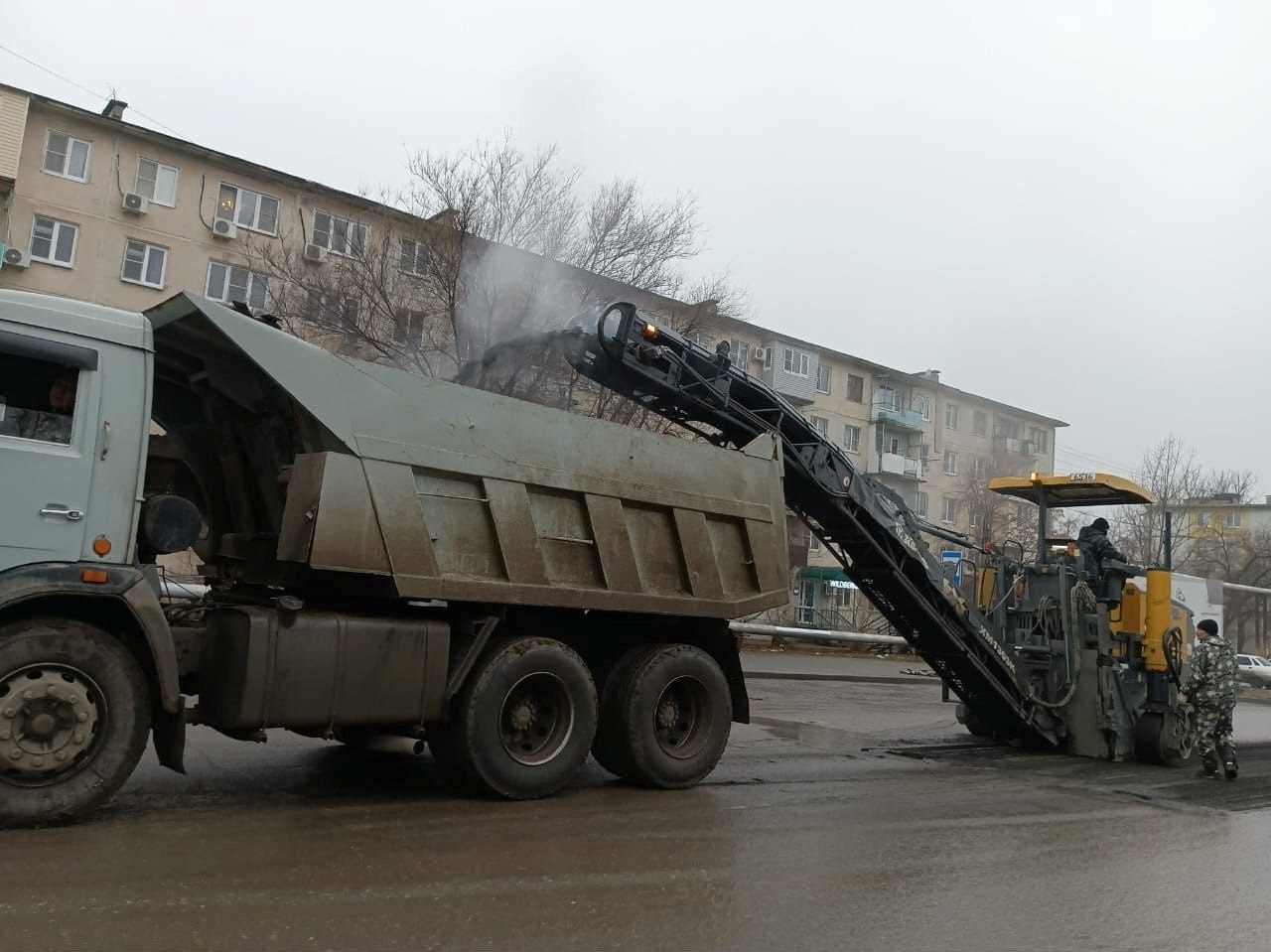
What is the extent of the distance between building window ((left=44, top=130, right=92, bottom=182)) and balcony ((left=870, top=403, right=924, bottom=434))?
33.9 m

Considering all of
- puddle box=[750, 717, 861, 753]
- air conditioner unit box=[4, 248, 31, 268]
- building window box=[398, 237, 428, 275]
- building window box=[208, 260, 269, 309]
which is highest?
building window box=[208, 260, 269, 309]

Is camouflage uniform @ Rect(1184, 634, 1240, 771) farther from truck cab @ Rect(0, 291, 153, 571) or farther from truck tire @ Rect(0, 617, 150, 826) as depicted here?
truck cab @ Rect(0, 291, 153, 571)

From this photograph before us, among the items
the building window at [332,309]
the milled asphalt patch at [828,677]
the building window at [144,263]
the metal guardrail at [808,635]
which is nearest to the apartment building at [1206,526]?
the metal guardrail at [808,635]

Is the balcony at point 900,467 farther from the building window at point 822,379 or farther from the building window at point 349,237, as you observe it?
the building window at point 349,237

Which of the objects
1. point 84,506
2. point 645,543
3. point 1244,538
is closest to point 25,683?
point 84,506

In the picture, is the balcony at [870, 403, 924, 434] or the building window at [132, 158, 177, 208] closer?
the building window at [132, 158, 177, 208]

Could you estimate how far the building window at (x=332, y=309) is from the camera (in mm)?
20109

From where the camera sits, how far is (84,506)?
17.0 feet

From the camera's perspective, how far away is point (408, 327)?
809 inches

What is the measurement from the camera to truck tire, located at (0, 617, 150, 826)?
4.87 meters

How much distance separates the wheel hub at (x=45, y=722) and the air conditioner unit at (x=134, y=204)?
25.3 metres

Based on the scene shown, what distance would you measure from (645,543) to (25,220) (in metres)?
25.1

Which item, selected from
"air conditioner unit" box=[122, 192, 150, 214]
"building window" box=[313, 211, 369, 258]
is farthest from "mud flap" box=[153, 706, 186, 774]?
"air conditioner unit" box=[122, 192, 150, 214]

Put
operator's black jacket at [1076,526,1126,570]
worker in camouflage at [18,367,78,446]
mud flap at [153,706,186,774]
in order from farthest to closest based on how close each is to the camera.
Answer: operator's black jacket at [1076,526,1126,570] < mud flap at [153,706,186,774] < worker in camouflage at [18,367,78,446]
